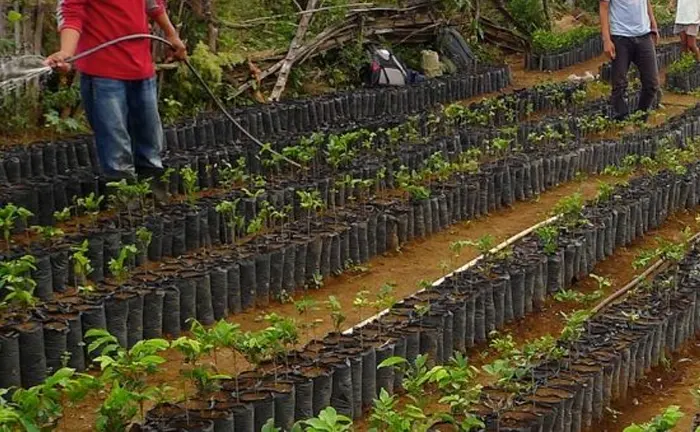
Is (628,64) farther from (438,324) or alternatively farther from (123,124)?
(438,324)

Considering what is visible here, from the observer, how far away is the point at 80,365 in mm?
4504

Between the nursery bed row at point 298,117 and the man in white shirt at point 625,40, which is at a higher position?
the man in white shirt at point 625,40

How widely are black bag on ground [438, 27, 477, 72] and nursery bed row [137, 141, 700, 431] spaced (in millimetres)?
5710

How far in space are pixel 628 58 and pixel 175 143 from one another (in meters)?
3.95

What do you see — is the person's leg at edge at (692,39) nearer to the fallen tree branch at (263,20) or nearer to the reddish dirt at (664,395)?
the fallen tree branch at (263,20)

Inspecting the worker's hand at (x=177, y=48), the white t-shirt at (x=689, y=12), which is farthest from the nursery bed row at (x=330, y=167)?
the white t-shirt at (x=689, y=12)

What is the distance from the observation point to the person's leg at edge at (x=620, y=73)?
911 cm

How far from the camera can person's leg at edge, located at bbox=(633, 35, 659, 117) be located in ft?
29.8

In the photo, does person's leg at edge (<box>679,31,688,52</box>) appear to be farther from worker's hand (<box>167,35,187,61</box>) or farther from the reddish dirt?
the reddish dirt

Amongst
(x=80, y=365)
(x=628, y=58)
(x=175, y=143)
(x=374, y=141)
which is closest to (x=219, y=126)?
(x=175, y=143)

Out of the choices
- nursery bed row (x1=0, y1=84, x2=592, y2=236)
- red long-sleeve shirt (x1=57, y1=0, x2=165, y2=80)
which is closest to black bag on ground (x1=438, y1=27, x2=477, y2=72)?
nursery bed row (x1=0, y1=84, x2=592, y2=236)

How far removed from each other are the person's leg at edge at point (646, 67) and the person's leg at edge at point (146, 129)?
4590mm

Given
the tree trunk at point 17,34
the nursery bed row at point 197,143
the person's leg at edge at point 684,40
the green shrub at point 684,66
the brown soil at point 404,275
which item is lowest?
the brown soil at point 404,275

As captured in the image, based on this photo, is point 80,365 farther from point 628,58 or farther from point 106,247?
point 628,58
